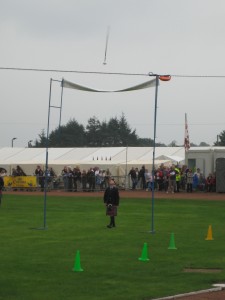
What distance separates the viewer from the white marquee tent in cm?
6203

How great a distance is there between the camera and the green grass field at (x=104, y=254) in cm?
1472

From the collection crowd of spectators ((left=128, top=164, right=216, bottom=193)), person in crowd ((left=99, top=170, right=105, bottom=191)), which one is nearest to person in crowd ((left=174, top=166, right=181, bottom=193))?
crowd of spectators ((left=128, top=164, right=216, bottom=193))

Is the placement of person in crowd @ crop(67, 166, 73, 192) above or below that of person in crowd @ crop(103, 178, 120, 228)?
above

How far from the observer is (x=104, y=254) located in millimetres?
19781

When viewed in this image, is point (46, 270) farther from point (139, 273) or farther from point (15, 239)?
point (15, 239)

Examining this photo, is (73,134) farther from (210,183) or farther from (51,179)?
(210,183)

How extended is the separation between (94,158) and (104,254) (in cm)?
4977

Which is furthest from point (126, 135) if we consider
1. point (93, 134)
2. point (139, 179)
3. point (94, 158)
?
point (139, 179)

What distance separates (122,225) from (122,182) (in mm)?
32300

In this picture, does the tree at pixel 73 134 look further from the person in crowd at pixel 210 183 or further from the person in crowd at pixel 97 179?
the person in crowd at pixel 210 183

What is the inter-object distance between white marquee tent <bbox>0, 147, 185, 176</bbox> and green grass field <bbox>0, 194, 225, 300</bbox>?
26697 millimetres

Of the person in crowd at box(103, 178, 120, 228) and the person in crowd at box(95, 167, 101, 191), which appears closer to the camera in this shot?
the person in crowd at box(103, 178, 120, 228)

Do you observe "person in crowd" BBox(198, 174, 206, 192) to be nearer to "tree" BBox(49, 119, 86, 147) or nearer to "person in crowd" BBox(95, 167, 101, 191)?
"person in crowd" BBox(95, 167, 101, 191)

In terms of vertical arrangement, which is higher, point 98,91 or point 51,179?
point 98,91
